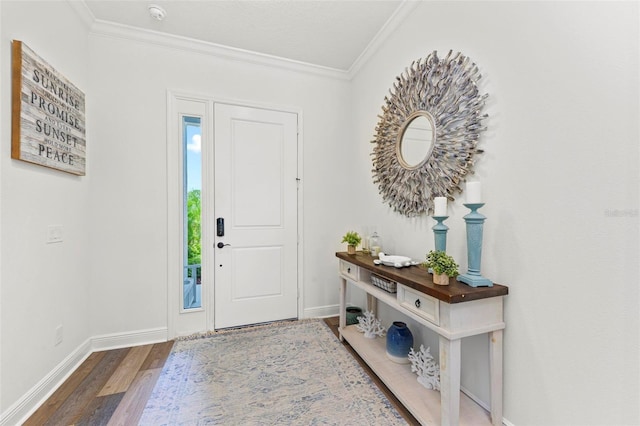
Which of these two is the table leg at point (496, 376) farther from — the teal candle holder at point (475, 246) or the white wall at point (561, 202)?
the teal candle holder at point (475, 246)

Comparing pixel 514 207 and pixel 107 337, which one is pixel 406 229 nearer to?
pixel 514 207

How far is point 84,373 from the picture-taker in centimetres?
199

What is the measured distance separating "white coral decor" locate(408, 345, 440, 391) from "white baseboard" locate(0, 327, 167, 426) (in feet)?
7.11

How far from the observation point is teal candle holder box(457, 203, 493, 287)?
1398 millimetres

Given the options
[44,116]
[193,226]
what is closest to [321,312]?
[193,226]

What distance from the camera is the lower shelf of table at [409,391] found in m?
1.45

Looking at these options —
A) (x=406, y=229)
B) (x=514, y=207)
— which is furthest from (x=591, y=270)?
(x=406, y=229)

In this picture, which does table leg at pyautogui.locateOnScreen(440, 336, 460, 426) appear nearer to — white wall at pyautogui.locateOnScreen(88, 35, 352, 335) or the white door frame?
the white door frame

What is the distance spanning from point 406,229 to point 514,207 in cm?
88

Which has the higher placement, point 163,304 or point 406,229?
point 406,229

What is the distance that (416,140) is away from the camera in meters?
2.05

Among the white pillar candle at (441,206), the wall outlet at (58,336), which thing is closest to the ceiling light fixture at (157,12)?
the wall outlet at (58,336)

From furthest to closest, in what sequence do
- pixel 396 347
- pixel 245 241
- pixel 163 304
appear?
pixel 245 241 < pixel 163 304 < pixel 396 347

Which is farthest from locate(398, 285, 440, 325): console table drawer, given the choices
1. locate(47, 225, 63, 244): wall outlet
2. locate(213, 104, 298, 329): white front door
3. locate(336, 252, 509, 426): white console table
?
locate(47, 225, 63, 244): wall outlet
